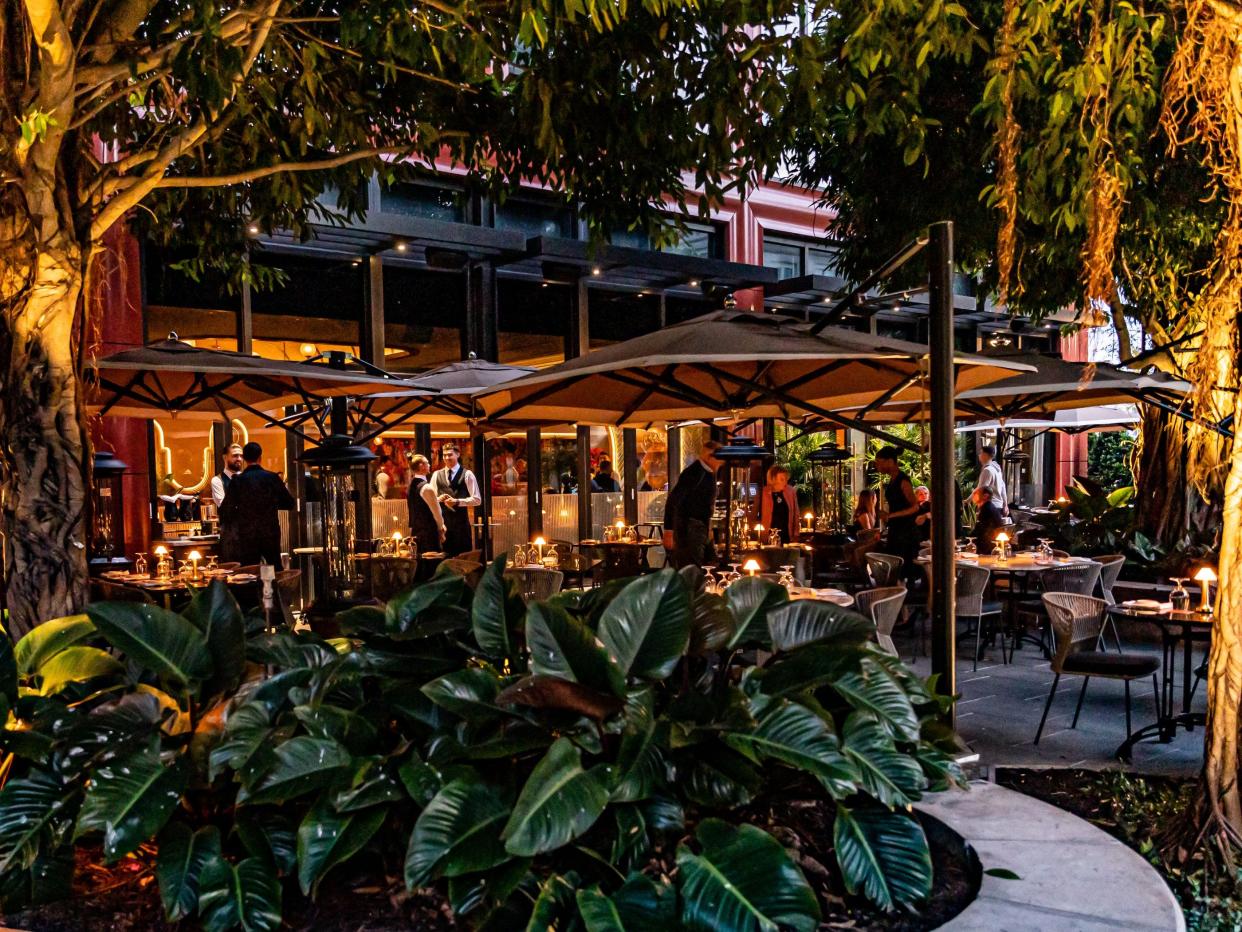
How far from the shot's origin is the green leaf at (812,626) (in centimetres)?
309

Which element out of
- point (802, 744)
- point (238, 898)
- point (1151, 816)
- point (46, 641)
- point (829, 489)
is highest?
point (829, 489)

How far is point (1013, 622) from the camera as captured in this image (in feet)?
31.4

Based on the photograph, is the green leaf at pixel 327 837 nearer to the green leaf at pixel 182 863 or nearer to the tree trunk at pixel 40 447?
the green leaf at pixel 182 863

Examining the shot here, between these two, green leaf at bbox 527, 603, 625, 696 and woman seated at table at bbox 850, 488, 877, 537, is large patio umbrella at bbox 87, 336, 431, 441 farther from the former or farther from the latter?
woman seated at table at bbox 850, 488, 877, 537

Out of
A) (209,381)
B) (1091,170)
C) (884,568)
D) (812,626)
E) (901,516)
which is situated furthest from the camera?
(901,516)

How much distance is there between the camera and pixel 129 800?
8.84 ft

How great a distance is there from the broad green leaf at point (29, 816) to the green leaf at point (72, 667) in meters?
0.58

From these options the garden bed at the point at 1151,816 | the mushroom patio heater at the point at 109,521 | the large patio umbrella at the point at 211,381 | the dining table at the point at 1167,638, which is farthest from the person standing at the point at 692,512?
the mushroom patio heater at the point at 109,521

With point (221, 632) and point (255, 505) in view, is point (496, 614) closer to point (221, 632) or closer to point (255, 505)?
point (221, 632)

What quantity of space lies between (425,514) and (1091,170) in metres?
7.79

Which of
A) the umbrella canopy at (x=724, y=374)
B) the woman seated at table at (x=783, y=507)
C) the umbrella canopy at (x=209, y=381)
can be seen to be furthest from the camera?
the woman seated at table at (x=783, y=507)

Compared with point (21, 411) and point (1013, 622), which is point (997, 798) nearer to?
point (21, 411)

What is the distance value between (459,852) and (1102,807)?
11.1ft

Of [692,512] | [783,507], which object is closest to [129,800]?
[692,512]
